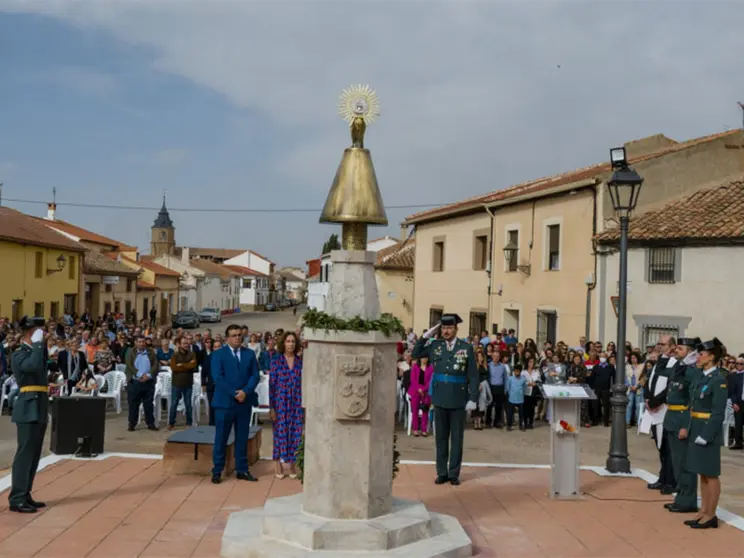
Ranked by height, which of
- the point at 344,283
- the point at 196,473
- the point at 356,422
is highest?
the point at 344,283

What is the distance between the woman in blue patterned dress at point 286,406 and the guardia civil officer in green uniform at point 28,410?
8.80 ft

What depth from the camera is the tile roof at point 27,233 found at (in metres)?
31.1

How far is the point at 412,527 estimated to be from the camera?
6.69m

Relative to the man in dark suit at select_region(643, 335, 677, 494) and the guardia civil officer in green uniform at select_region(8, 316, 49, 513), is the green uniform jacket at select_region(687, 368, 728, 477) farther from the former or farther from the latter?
the guardia civil officer in green uniform at select_region(8, 316, 49, 513)

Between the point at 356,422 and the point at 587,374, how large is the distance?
10373 millimetres

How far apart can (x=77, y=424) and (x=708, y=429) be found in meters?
7.61

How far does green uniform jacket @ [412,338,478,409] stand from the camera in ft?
31.2

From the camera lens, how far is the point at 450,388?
31.2 feet

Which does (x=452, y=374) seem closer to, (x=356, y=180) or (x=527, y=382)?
(x=356, y=180)

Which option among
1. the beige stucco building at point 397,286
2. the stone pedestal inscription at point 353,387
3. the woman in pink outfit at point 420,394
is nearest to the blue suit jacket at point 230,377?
the stone pedestal inscription at point 353,387

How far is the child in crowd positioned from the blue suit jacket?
693cm

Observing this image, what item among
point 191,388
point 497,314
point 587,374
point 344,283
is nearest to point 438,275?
point 497,314

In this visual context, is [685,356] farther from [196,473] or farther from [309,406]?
[196,473]

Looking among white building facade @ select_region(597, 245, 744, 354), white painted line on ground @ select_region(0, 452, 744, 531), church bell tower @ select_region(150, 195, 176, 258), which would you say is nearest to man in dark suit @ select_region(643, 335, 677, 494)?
white painted line on ground @ select_region(0, 452, 744, 531)
